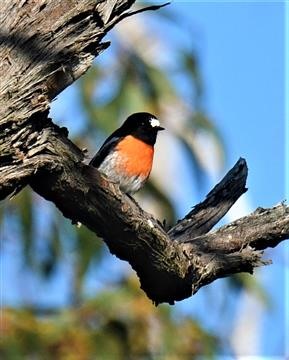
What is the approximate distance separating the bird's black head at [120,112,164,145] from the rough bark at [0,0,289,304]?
1565 millimetres

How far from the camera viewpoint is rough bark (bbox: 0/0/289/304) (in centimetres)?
258

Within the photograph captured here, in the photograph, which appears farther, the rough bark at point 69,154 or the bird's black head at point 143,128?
the bird's black head at point 143,128

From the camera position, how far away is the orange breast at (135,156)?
4160 mm

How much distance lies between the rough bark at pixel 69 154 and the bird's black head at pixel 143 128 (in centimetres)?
156

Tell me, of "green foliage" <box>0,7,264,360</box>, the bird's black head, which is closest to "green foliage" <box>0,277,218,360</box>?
"green foliage" <box>0,7,264,360</box>

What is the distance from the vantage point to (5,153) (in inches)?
101

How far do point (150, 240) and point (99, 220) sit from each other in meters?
0.13

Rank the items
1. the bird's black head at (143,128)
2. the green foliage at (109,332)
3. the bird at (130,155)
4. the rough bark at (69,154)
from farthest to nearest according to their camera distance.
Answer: the green foliage at (109,332) → the bird's black head at (143,128) → the bird at (130,155) → the rough bark at (69,154)

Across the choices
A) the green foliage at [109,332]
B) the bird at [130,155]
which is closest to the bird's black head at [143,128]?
the bird at [130,155]

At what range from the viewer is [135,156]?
4219 millimetres

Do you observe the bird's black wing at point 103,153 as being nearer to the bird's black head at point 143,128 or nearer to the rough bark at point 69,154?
the bird's black head at point 143,128

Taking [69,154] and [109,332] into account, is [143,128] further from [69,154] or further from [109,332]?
[69,154]

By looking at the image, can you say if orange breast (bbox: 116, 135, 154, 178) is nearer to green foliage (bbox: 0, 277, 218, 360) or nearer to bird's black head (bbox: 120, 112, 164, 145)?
bird's black head (bbox: 120, 112, 164, 145)

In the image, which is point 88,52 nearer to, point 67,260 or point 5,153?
point 5,153
